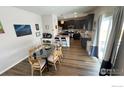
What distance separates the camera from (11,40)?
258cm

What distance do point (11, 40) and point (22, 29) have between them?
0.65 m

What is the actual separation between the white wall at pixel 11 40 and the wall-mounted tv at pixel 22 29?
4.5 inches

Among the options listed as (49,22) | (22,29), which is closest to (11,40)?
(22,29)

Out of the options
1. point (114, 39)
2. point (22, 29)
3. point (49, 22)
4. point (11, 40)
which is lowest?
point (11, 40)

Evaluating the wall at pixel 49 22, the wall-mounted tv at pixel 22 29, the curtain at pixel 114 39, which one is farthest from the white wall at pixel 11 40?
the curtain at pixel 114 39

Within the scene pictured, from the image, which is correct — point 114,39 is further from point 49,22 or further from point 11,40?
point 49,22

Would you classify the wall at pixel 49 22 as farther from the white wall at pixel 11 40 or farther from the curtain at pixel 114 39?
the curtain at pixel 114 39

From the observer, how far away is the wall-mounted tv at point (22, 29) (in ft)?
9.21

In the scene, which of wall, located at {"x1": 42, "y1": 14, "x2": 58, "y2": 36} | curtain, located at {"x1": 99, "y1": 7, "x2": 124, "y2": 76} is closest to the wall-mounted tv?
wall, located at {"x1": 42, "y1": 14, "x2": 58, "y2": 36}

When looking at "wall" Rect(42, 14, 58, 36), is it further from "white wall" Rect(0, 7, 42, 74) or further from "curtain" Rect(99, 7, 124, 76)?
"curtain" Rect(99, 7, 124, 76)

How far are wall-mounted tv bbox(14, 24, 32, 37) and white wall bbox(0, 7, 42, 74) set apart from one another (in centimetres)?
12
